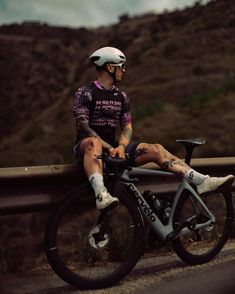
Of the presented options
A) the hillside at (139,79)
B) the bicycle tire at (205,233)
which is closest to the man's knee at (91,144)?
the bicycle tire at (205,233)

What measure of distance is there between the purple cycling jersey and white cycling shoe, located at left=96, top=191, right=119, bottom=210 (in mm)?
615

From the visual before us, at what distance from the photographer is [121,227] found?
5.12 meters

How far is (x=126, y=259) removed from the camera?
15.8 ft

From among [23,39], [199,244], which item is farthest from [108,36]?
[199,244]

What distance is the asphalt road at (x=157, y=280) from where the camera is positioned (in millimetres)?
4562

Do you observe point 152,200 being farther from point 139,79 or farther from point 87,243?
point 139,79

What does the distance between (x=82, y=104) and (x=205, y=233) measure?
6.40ft

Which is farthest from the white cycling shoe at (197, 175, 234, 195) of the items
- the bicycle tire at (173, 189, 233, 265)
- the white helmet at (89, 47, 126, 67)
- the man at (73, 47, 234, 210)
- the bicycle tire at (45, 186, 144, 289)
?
the white helmet at (89, 47, 126, 67)

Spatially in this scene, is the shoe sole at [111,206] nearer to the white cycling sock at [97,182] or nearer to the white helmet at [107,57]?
the white cycling sock at [97,182]

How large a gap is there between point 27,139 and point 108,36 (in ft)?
136

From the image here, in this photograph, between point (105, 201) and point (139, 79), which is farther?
point (139, 79)

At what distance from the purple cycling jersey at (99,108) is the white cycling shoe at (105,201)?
0.62 metres

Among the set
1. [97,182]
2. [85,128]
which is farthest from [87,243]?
[85,128]

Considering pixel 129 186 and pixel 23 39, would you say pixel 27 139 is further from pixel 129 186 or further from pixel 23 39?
pixel 23 39
